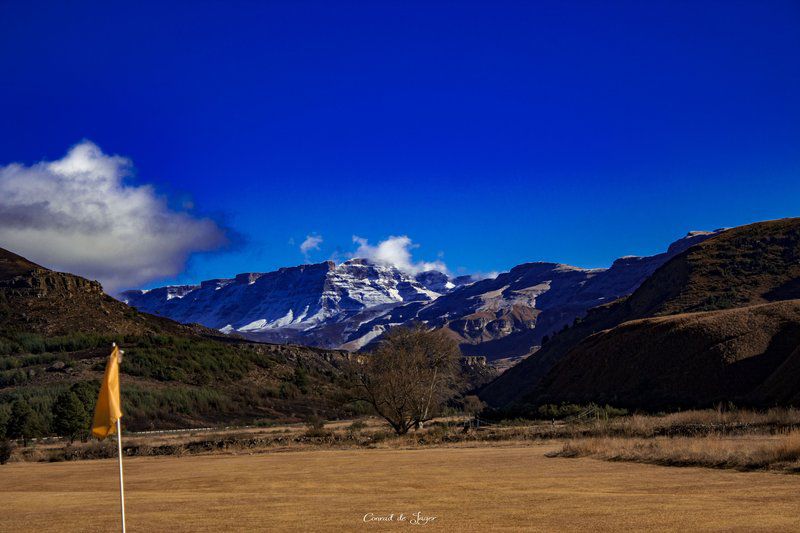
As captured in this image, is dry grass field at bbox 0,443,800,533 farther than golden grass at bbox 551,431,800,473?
No

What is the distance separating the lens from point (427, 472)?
2806 centimetres

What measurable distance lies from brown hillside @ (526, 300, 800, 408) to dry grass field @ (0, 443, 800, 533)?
31120 millimetres

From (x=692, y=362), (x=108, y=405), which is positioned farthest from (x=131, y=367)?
(x=108, y=405)

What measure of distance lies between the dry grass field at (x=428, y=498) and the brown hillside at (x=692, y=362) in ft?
102

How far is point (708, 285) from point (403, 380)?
64023 mm

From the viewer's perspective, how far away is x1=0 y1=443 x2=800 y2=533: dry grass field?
603 inches

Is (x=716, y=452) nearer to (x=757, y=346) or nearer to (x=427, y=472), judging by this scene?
(x=427, y=472)

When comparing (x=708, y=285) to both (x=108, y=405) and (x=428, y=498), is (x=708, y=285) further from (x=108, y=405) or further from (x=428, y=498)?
(x=108, y=405)

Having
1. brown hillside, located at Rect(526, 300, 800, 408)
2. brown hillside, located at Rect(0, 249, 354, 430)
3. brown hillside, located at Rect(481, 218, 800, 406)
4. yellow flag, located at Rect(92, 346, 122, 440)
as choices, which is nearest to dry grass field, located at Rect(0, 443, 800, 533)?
yellow flag, located at Rect(92, 346, 122, 440)

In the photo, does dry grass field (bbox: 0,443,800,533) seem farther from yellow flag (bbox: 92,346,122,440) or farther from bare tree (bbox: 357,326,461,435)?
bare tree (bbox: 357,326,461,435)

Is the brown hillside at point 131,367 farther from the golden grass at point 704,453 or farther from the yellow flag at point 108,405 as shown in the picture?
the yellow flag at point 108,405

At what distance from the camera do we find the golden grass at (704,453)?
75.4ft

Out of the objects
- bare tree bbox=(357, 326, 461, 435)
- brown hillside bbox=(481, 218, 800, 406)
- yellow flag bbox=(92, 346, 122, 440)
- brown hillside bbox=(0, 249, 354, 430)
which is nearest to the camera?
yellow flag bbox=(92, 346, 122, 440)

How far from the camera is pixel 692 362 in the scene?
2520 inches
